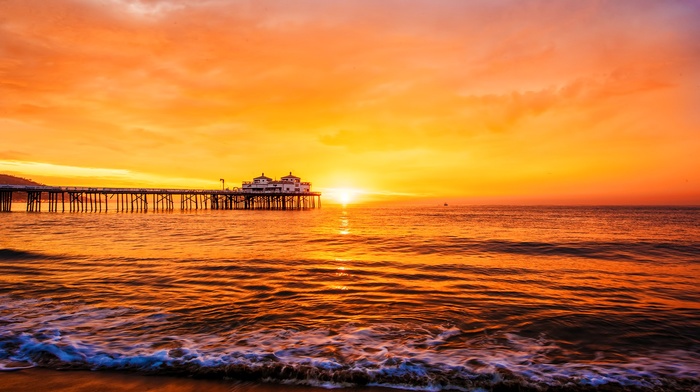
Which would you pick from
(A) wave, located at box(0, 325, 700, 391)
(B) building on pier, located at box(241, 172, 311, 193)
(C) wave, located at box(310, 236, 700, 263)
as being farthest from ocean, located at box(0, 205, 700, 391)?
(B) building on pier, located at box(241, 172, 311, 193)

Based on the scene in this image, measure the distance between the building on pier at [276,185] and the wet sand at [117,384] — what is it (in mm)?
96678

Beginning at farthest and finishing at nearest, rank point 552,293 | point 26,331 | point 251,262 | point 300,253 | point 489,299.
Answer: point 300,253
point 251,262
point 552,293
point 489,299
point 26,331

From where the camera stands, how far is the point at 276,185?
10244 centimetres

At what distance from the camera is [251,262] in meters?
15.8

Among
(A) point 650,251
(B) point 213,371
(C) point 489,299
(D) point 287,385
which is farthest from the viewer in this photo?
(A) point 650,251

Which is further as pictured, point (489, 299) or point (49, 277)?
point (49, 277)

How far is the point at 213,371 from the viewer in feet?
18.1

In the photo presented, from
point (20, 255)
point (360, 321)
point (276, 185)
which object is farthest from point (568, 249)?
point (276, 185)

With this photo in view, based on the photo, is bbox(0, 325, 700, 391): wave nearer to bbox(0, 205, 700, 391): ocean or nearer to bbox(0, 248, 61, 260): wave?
bbox(0, 205, 700, 391): ocean

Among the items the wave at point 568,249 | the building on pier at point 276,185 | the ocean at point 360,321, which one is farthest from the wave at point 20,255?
the building on pier at point 276,185

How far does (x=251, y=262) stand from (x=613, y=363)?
1283 centimetres

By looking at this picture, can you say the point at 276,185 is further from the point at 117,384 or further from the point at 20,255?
the point at 117,384

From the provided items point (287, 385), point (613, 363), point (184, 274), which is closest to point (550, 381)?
point (613, 363)

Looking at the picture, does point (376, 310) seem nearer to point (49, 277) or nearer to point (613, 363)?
point (613, 363)
